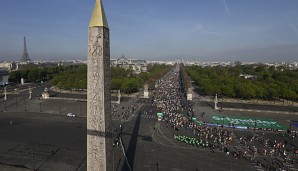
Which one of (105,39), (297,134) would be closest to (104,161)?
(105,39)

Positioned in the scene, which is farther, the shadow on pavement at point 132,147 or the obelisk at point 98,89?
the shadow on pavement at point 132,147

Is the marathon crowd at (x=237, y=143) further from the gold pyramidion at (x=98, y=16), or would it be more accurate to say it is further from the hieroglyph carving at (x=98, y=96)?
the gold pyramidion at (x=98, y=16)

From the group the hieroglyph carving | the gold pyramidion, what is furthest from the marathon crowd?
the gold pyramidion

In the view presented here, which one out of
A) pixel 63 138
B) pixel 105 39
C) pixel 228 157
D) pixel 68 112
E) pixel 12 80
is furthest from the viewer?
pixel 12 80

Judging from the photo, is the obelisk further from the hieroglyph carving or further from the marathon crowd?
the marathon crowd

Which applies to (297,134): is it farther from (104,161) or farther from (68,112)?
(68,112)

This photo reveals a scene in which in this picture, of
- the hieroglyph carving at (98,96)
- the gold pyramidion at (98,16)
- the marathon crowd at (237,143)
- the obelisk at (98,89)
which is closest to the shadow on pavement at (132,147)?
the marathon crowd at (237,143)

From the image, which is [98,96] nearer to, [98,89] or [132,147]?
[98,89]
